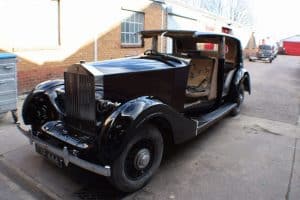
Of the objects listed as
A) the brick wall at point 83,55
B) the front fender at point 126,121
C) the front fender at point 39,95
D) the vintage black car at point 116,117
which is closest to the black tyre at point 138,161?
the vintage black car at point 116,117

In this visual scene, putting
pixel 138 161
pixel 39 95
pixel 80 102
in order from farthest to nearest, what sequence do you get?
pixel 39 95, pixel 80 102, pixel 138 161

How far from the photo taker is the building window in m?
10.8

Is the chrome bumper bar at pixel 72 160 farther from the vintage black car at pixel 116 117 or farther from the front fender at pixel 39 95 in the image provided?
the front fender at pixel 39 95

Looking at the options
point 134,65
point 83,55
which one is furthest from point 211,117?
point 83,55

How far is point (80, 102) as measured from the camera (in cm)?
341

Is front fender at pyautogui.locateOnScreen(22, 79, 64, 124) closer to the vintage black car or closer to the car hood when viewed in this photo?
the vintage black car

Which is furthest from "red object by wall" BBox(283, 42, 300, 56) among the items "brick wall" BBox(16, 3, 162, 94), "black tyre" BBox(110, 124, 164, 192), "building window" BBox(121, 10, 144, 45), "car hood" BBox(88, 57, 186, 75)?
"black tyre" BBox(110, 124, 164, 192)

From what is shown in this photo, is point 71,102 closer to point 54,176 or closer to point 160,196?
point 54,176

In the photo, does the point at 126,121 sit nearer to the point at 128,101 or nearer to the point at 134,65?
the point at 128,101

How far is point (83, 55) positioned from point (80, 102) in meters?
5.78

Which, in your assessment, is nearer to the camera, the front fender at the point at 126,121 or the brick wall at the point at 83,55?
the front fender at the point at 126,121

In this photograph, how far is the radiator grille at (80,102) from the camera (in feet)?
10.8

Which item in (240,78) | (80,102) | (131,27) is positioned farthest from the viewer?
(131,27)

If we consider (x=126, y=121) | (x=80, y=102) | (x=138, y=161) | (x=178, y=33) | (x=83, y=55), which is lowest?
(x=138, y=161)
